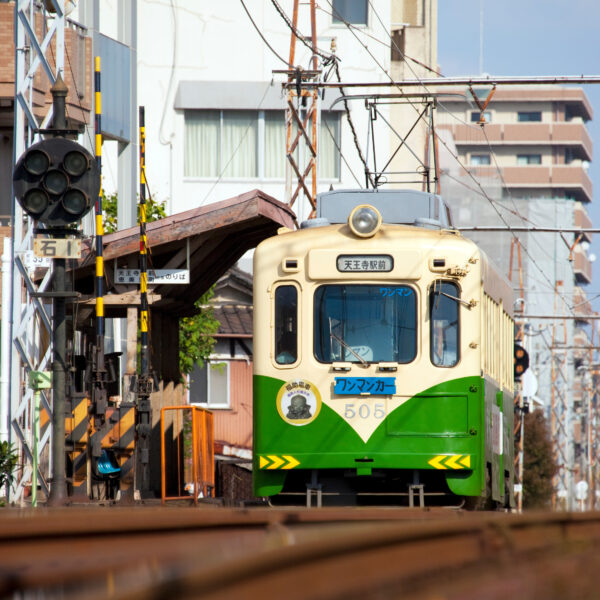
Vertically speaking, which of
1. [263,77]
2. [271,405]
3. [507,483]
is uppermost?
[263,77]

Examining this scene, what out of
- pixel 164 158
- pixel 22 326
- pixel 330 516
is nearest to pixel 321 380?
pixel 22 326

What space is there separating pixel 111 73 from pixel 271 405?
13.6m

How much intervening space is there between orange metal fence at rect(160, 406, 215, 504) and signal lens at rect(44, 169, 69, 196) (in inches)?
127

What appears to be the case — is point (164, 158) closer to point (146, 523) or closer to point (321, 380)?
point (321, 380)

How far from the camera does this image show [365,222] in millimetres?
11234

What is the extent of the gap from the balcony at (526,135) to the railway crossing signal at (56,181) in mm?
87212

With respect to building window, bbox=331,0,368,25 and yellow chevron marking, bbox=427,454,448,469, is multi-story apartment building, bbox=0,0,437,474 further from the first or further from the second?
yellow chevron marking, bbox=427,454,448,469

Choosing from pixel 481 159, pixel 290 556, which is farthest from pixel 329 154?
pixel 481 159

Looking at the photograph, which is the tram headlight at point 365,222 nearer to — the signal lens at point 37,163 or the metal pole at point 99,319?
the signal lens at point 37,163

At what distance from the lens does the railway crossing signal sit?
33.7ft

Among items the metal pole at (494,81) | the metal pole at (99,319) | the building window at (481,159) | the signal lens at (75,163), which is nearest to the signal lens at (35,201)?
the signal lens at (75,163)

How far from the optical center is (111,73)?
2328 cm

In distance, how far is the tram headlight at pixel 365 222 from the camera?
11211 millimetres

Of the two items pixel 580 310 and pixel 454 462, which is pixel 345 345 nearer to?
pixel 454 462
